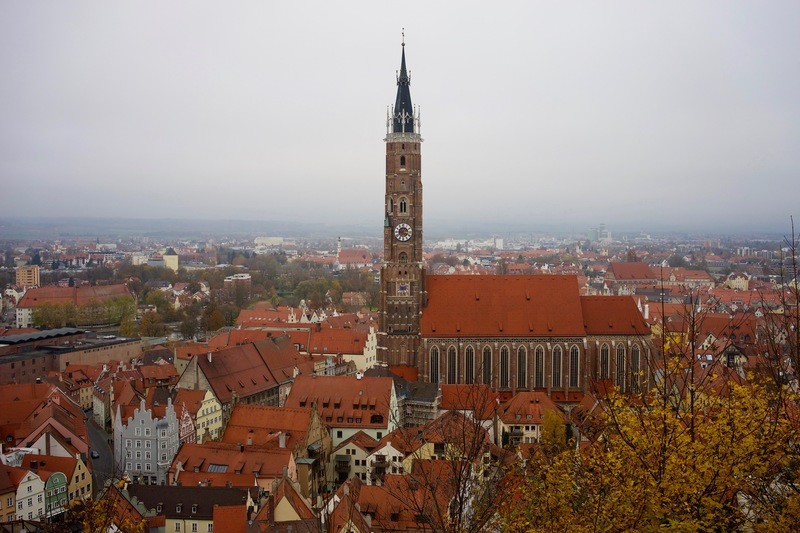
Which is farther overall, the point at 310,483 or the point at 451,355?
the point at 451,355

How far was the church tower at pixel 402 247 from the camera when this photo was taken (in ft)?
215

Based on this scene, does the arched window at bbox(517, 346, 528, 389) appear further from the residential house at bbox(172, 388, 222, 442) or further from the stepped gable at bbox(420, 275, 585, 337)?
the residential house at bbox(172, 388, 222, 442)

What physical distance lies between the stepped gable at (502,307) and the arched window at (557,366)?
1.42 m

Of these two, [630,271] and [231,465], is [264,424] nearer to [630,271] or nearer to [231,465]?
[231,465]

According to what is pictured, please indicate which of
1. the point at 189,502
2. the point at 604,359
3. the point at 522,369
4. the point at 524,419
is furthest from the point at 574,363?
the point at 189,502

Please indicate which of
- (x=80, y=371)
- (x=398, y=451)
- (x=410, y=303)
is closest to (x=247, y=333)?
(x=80, y=371)

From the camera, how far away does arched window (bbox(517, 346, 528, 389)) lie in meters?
65.2

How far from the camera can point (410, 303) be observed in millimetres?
65625

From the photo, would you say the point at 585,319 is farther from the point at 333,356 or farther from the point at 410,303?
the point at 333,356

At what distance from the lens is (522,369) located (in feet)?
214

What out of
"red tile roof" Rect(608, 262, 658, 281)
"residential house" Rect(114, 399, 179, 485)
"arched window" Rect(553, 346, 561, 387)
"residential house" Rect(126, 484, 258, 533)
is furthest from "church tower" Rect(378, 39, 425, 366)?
"red tile roof" Rect(608, 262, 658, 281)

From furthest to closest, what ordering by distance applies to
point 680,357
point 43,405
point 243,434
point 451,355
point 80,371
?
point 80,371 → point 451,355 → point 43,405 → point 243,434 → point 680,357

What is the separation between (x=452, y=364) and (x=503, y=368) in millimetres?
4146

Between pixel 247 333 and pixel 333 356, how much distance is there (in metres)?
11.3
